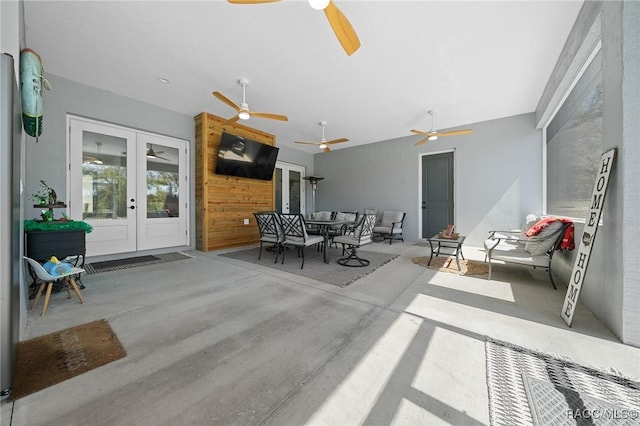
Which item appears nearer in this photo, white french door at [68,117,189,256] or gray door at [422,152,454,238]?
white french door at [68,117,189,256]

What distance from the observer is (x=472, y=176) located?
18.6ft

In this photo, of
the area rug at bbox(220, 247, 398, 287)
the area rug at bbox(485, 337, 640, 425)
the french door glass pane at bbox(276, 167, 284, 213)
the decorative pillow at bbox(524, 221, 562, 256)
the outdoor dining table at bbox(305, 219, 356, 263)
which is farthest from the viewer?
the french door glass pane at bbox(276, 167, 284, 213)

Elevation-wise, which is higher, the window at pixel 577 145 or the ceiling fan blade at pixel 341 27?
the ceiling fan blade at pixel 341 27

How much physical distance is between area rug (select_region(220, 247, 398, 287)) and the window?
271 cm

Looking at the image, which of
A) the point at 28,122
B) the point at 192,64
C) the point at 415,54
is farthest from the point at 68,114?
the point at 415,54

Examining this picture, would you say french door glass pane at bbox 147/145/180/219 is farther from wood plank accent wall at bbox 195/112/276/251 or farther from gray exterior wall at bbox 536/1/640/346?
gray exterior wall at bbox 536/1/640/346

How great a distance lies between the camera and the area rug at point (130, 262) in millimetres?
3541

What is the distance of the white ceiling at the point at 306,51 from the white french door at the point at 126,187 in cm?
81

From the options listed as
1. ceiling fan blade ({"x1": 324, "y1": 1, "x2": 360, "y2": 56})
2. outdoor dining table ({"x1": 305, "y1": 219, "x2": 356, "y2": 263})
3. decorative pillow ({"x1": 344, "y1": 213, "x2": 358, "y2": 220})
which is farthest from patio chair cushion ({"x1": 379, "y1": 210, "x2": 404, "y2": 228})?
ceiling fan blade ({"x1": 324, "y1": 1, "x2": 360, "y2": 56})

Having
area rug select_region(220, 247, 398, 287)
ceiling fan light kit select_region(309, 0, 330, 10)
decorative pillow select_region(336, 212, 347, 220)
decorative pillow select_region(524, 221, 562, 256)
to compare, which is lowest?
area rug select_region(220, 247, 398, 287)

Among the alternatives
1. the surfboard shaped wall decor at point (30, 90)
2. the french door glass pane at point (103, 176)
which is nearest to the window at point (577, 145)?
the surfboard shaped wall decor at point (30, 90)

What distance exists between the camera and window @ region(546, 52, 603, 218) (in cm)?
261

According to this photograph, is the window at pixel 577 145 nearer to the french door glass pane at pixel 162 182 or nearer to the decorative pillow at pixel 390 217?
the decorative pillow at pixel 390 217

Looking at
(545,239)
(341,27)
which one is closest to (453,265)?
(545,239)
